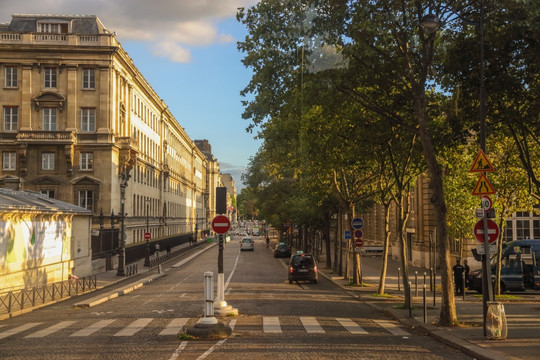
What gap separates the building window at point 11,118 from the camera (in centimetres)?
5556

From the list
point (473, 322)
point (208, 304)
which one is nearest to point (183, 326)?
point (208, 304)

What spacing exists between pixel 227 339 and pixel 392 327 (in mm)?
5457

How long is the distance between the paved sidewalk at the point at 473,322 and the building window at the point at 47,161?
120 ft

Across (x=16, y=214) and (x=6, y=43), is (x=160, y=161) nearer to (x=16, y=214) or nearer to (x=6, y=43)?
(x=6, y=43)

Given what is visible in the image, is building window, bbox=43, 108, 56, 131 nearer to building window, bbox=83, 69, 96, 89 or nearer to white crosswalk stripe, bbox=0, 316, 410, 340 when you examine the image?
building window, bbox=83, 69, 96, 89

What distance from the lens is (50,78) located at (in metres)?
56.3

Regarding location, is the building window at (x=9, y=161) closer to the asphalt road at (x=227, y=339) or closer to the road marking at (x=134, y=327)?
the asphalt road at (x=227, y=339)

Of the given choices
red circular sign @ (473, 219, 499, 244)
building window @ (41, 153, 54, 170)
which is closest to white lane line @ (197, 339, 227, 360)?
red circular sign @ (473, 219, 499, 244)

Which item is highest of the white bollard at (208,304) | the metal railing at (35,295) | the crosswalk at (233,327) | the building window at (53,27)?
the building window at (53,27)

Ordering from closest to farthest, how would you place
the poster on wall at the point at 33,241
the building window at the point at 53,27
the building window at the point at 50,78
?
1. the poster on wall at the point at 33,241
2. the building window at the point at 50,78
3. the building window at the point at 53,27

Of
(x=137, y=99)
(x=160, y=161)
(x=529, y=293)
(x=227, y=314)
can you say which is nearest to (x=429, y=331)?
(x=227, y=314)

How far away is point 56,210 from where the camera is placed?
105 feet

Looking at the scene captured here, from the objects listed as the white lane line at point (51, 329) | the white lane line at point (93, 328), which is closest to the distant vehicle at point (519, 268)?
the white lane line at point (93, 328)

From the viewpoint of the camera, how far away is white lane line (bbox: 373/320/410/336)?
15.6 meters
